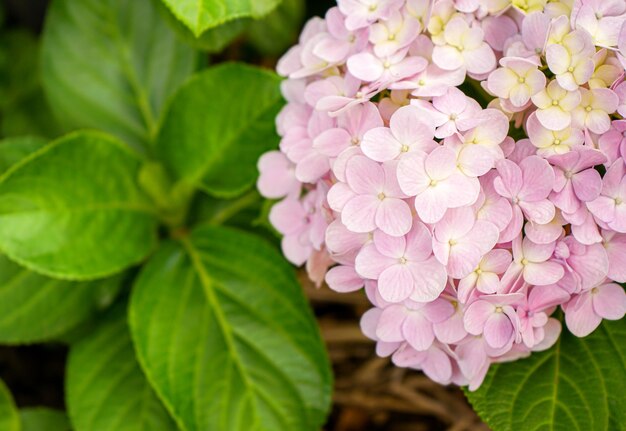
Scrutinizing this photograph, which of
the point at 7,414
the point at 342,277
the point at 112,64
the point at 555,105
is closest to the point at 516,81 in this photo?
the point at 555,105

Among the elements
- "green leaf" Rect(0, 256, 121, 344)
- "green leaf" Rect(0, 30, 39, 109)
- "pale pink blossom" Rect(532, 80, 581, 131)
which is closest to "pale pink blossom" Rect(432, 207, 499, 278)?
"pale pink blossom" Rect(532, 80, 581, 131)

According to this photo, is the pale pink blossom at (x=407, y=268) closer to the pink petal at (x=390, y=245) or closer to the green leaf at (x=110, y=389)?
the pink petal at (x=390, y=245)

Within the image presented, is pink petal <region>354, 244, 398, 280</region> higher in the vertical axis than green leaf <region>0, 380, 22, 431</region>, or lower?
higher

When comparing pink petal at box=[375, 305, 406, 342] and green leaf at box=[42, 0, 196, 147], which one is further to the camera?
green leaf at box=[42, 0, 196, 147]

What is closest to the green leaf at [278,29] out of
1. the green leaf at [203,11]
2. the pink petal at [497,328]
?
the green leaf at [203,11]

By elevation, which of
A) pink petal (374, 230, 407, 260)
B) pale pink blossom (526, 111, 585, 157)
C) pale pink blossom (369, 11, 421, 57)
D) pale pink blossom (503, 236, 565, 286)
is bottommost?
pale pink blossom (503, 236, 565, 286)

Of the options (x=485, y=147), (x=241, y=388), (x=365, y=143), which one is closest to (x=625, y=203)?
(x=485, y=147)

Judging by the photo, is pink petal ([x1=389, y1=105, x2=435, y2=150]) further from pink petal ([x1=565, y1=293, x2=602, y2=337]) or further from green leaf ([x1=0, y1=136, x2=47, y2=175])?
green leaf ([x1=0, y1=136, x2=47, y2=175])

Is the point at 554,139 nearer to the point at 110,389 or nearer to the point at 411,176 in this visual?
the point at 411,176
